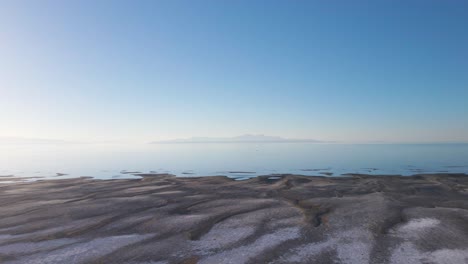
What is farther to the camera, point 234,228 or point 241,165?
point 241,165

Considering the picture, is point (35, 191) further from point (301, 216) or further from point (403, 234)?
point (403, 234)

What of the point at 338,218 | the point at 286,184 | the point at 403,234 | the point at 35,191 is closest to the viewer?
the point at 403,234

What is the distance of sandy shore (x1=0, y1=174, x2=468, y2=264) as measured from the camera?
12.3 metres

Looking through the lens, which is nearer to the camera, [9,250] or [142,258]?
[142,258]

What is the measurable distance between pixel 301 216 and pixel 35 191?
26.0 metres

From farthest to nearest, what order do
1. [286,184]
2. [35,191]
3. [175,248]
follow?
1. [286,184]
2. [35,191]
3. [175,248]

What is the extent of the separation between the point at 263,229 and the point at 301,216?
3419mm

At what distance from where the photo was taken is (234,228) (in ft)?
51.1

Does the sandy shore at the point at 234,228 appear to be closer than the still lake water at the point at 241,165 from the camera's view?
Yes

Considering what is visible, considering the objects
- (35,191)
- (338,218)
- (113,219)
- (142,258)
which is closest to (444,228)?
(338,218)

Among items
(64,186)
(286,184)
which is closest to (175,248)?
(286,184)

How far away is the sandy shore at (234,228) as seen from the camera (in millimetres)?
12297

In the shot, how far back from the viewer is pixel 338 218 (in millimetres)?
17266

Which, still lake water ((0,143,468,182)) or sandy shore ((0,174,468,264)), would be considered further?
still lake water ((0,143,468,182))
